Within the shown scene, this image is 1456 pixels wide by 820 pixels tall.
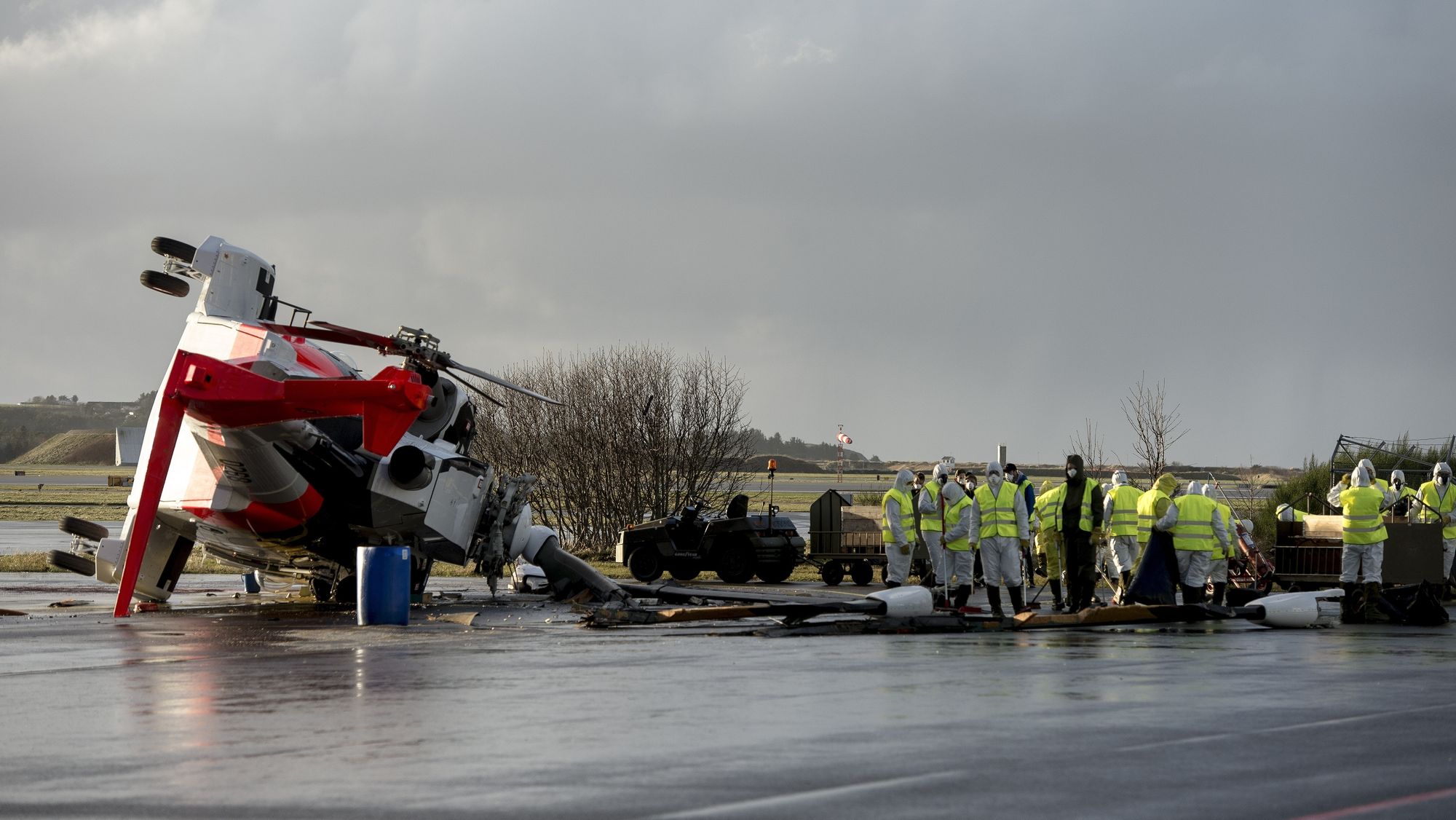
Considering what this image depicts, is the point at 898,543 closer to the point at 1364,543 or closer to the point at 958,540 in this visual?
the point at 958,540

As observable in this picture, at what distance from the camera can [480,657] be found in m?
14.7

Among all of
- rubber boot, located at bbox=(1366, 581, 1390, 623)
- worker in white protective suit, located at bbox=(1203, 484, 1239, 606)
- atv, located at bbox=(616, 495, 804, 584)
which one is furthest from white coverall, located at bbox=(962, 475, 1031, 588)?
atv, located at bbox=(616, 495, 804, 584)

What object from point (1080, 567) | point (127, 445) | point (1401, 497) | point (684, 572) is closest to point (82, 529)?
point (684, 572)

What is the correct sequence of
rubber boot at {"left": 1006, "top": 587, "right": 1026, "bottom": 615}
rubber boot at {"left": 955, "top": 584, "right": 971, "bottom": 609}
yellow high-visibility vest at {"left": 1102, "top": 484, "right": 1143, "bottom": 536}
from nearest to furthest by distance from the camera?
rubber boot at {"left": 1006, "top": 587, "right": 1026, "bottom": 615}, yellow high-visibility vest at {"left": 1102, "top": 484, "right": 1143, "bottom": 536}, rubber boot at {"left": 955, "top": 584, "right": 971, "bottom": 609}

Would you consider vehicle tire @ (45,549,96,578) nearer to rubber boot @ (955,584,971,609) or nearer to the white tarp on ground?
rubber boot @ (955,584,971,609)

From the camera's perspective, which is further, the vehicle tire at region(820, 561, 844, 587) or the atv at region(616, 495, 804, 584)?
the atv at region(616, 495, 804, 584)

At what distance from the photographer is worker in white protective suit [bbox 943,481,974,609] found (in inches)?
892

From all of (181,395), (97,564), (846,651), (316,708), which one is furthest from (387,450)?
(316,708)

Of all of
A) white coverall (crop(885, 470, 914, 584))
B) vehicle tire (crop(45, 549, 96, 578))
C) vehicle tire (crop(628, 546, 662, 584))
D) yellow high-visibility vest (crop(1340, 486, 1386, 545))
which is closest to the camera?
yellow high-visibility vest (crop(1340, 486, 1386, 545))

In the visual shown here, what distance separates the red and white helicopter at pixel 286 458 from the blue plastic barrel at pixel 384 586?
163 millimetres

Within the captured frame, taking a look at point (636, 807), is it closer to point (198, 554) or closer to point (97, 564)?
point (97, 564)

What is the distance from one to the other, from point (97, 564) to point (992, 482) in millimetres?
12531

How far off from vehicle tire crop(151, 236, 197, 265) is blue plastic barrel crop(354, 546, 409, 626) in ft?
19.5

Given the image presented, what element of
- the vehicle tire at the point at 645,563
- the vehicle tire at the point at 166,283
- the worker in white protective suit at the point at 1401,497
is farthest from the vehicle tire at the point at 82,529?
the worker in white protective suit at the point at 1401,497
